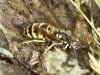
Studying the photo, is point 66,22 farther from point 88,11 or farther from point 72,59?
point 72,59

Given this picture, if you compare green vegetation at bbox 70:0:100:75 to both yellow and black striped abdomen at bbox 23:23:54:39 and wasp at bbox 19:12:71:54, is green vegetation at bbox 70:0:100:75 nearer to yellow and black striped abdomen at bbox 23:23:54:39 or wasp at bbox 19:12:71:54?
wasp at bbox 19:12:71:54

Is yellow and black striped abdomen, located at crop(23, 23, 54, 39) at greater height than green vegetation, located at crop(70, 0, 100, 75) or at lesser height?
greater

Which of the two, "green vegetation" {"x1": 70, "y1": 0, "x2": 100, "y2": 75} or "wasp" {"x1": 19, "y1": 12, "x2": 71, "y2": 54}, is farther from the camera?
"wasp" {"x1": 19, "y1": 12, "x2": 71, "y2": 54}

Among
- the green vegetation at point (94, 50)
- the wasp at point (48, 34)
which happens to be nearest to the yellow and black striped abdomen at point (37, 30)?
the wasp at point (48, 34)

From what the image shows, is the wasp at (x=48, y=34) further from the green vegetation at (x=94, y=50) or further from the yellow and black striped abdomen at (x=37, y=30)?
the green vegetation at (x=94, y=50)

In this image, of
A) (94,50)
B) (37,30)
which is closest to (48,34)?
(37,30)

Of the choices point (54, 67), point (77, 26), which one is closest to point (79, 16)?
point (77, 26)

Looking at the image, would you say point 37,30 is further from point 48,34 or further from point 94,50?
point 94,50

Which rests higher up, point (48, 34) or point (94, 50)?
point (48, 34)

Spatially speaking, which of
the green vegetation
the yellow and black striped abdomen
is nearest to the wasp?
the yellow and black striped abdomen
